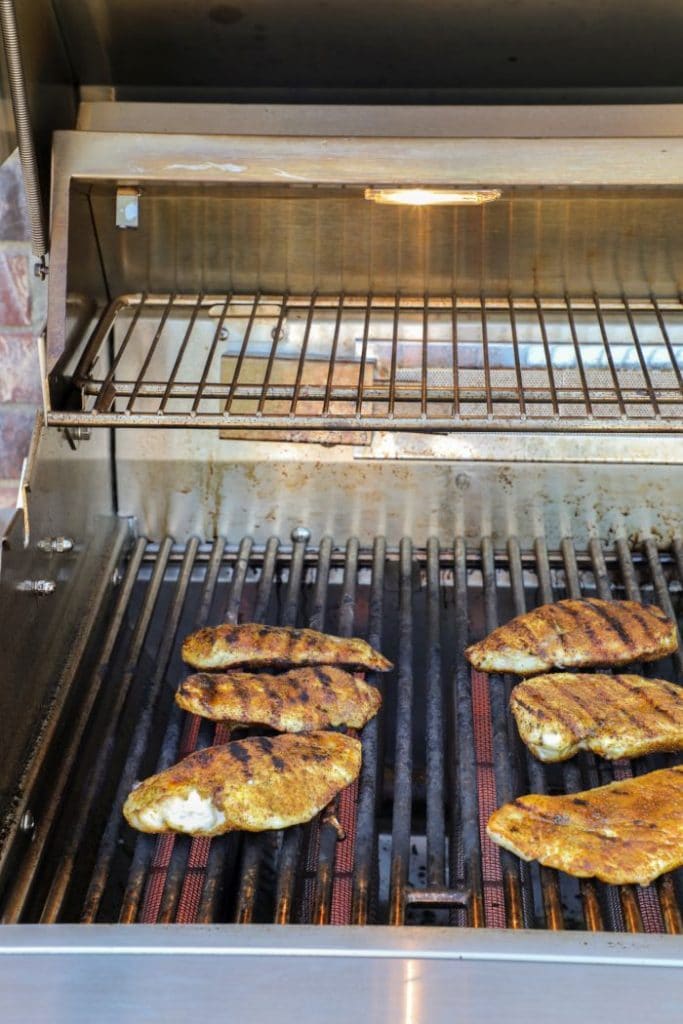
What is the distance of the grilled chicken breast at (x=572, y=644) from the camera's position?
2.42 meters

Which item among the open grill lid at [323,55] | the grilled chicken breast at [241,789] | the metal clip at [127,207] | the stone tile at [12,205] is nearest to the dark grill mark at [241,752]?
the grilled chicken breast at [241,789]

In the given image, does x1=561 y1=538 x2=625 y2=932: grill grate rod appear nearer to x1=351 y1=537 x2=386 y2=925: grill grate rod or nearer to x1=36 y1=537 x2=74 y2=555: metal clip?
x1=351 y1=537 x2=386 y2=925: grill grate rod

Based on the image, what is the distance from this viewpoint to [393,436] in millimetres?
2840

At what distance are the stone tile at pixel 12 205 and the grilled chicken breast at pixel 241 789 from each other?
5.37ft

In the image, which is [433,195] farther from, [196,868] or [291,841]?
[196,868]

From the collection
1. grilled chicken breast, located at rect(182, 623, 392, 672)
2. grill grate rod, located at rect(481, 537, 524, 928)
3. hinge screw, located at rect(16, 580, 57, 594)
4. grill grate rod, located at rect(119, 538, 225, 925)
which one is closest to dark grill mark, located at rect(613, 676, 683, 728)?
grill grate rod, located at rect(481, 537, 524, 928)

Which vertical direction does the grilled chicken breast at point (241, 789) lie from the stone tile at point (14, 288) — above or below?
below

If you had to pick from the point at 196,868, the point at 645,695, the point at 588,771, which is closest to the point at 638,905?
the point at 588,771

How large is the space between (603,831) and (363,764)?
54cm

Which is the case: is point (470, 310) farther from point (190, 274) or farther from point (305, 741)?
point (305, 741)

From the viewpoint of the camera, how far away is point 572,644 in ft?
7.97

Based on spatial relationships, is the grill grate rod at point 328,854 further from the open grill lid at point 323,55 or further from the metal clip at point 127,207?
Answer: the open grill lid at point 323,55

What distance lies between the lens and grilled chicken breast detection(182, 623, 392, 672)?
2441 millimetres

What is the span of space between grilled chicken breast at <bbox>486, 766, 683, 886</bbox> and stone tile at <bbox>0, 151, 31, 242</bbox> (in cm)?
206
